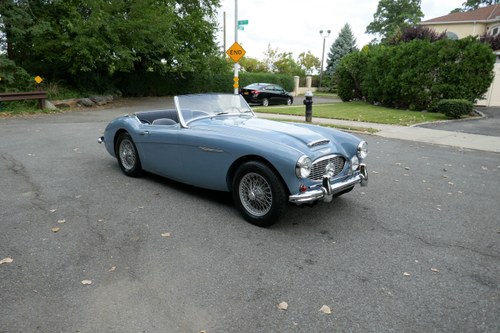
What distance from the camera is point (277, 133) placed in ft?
13.8

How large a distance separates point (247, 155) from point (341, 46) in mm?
49289

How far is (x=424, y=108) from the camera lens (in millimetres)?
17578

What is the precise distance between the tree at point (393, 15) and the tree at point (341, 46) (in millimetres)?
16077

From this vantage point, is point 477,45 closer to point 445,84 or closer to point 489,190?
point 445,84

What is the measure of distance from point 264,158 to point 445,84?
1566 cm

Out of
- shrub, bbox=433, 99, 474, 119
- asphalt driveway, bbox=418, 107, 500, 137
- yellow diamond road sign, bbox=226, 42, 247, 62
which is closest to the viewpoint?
asphalt driveway, bbox=418, 107, 500, 137

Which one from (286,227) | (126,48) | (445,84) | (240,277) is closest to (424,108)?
→ (445,84)

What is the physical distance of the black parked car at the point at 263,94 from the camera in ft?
69.4

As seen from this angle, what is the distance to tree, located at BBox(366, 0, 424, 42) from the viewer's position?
62406 mm

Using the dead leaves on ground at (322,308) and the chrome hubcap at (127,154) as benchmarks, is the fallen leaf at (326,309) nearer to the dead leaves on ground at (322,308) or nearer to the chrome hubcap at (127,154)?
the dead leaves on ground at (322,308)

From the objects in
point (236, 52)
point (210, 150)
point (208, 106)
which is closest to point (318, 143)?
point (210, 150)

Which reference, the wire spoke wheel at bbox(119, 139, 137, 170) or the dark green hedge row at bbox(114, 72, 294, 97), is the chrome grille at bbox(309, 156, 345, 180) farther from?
the dark green hedge row at bbox(114, 72, 294, 97)

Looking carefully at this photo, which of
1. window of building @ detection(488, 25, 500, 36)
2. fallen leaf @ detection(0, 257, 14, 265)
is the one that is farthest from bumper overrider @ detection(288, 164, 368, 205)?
window of building @ detection(488, 25, 500, 36)

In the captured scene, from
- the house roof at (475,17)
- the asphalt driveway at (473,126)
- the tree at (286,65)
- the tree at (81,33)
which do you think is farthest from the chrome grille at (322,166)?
the tree at (286,65)
